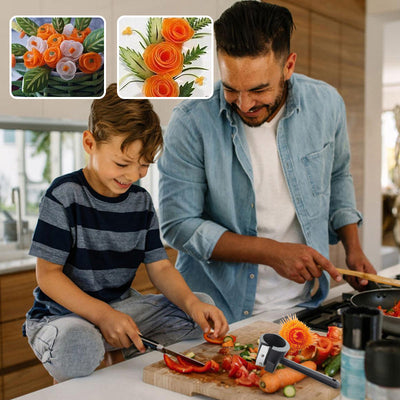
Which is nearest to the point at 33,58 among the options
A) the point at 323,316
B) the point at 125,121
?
the point at 125,121

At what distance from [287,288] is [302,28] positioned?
4.92ft

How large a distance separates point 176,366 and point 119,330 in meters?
0.10

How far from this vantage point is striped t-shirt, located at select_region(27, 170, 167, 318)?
835 mm

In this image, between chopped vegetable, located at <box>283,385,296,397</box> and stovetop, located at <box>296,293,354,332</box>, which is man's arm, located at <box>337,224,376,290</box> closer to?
stovetop, located at <box>296,293,354,332</box>

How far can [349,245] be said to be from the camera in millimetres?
1233

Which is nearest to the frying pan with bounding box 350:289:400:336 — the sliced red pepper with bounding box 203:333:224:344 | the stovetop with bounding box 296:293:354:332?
the stovetop with bounding box 296:293:354:332

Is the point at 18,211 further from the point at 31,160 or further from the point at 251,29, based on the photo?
the point at 251,29

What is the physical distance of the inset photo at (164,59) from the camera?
80 cm

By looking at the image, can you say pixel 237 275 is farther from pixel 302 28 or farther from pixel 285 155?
pixel 302 28

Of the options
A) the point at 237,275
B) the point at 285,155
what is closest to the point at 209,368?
Answer: the point at 237,275

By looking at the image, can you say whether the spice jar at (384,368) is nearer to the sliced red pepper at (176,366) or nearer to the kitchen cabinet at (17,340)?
the sliced red pepper at (176,366)

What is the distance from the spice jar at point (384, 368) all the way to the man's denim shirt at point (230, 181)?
64 centimetres

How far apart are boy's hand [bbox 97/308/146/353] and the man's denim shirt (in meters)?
0.34

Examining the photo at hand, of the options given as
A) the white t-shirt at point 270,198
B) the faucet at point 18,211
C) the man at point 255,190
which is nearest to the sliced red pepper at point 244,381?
the man at point 255,190
